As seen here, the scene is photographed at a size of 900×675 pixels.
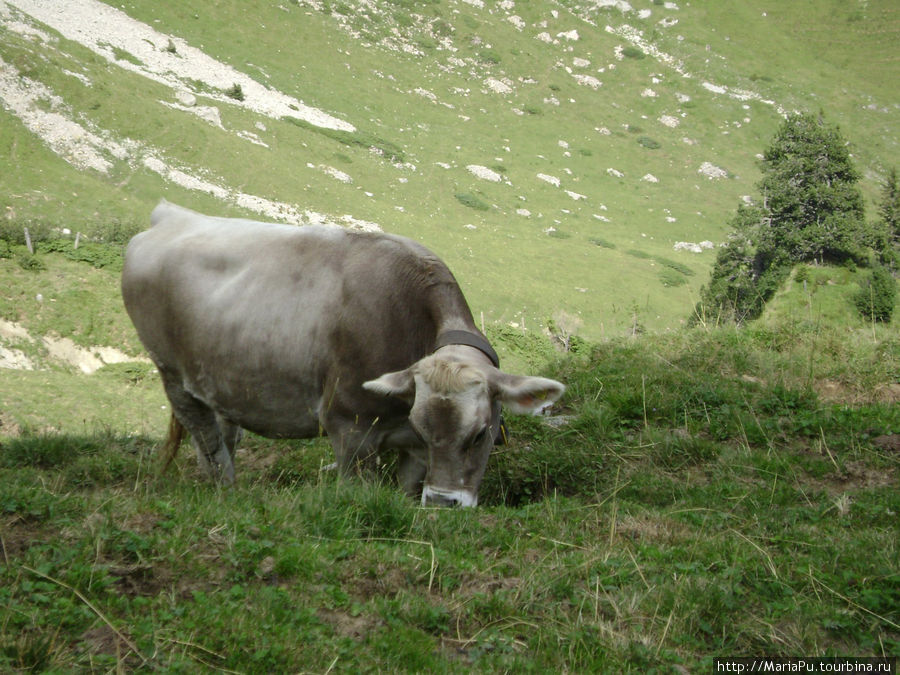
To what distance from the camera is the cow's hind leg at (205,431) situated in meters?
8.20

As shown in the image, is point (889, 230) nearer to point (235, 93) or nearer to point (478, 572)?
point (235, 93)

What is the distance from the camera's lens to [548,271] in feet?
153

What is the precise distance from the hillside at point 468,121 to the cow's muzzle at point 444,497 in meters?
7.22

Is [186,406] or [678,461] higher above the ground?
[678,461]

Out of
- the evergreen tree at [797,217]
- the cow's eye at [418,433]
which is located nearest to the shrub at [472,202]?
the evergreen tree at [797,217]

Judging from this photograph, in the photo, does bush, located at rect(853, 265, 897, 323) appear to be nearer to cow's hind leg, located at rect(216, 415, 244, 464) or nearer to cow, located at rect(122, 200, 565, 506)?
cow, located at rect(122, 200, 565, 506)

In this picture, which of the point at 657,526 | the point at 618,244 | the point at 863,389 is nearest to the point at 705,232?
the point at 618,244

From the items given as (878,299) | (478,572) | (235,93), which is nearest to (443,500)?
(478,572)

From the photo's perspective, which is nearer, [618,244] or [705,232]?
[618,244]

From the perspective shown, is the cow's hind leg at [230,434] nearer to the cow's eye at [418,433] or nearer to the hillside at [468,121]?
the cow's eye at [418,433]

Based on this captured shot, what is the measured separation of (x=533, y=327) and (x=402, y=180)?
24.9 m

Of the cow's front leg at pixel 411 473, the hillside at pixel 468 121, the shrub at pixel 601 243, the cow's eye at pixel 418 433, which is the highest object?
the cow's eye at pixel 418 433

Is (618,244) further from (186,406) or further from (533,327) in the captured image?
(186,406)

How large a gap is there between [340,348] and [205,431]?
287 centimetres
